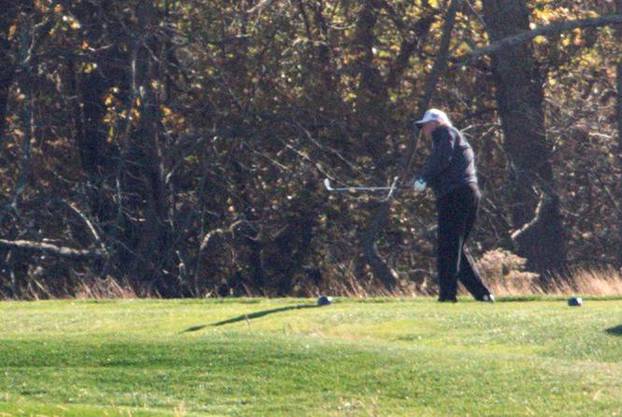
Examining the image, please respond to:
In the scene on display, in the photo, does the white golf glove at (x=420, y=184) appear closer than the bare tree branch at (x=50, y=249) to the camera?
Yes

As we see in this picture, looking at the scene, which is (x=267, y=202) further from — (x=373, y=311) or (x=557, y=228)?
(x=373, y=311)

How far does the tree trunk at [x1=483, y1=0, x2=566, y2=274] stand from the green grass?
33.0 ft

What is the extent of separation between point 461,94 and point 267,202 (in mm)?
3433

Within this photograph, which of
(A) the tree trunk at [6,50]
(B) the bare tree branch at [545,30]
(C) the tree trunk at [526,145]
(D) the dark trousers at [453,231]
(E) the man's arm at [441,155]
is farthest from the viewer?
(C) the tree trunk at [526,145]

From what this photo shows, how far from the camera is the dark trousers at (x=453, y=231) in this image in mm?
14039

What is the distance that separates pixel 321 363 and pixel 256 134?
12.2 m

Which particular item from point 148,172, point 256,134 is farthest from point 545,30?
point 148,172

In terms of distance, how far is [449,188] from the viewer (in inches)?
551

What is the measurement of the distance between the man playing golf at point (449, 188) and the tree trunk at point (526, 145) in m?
9.35

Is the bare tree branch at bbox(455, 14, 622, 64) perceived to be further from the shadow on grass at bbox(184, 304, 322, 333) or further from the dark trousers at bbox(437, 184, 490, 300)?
the shadow on grass at bbox(184, 304, 322, 333)

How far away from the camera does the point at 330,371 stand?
35.1 ft

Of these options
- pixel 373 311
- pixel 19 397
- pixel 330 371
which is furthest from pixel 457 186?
pixel 19 397

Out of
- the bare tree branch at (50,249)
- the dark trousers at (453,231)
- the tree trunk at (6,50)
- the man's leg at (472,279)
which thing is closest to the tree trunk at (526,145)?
the bare tree branch at (50,249)

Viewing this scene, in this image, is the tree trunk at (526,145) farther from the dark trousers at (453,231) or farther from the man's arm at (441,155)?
the man's arm at (441,155)
